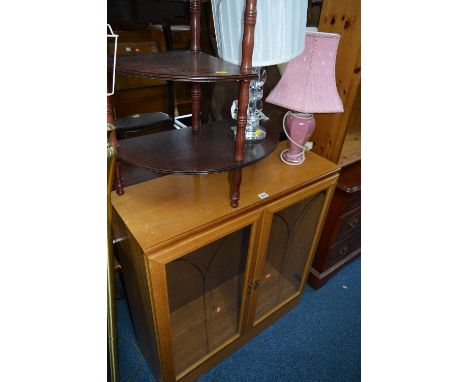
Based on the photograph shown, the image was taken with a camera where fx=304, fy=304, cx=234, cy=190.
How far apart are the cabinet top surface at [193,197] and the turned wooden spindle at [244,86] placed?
0.27 feet

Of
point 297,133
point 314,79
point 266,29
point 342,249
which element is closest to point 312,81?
point 314,79

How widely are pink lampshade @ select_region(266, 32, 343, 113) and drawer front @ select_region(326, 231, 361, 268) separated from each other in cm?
95

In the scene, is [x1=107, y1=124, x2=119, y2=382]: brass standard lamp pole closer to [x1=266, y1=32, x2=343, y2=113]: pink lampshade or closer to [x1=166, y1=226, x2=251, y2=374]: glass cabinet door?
[x1=166, y1=226, x2=251, y2=374]: glass cabinet door

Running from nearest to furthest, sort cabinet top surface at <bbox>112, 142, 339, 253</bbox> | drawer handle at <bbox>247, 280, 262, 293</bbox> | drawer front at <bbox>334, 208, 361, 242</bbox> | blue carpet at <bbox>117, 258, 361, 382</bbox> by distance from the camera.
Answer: cabinet top surface at <bbox>112, 142, 339, 253</bbox>
drawer handle at <bbox>247, 280, 262, 293</bbox>
blue carpet at <bbox>117, 258, 361, 382</bbox>
drawer front at <bbox>334, 208, 361, 242</bbox>

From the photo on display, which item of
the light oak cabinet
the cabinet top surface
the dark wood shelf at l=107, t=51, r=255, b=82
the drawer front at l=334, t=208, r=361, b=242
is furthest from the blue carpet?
the dark wood shelf at l=107, t=51, r=255, b=82

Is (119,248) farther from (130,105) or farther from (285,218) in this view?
(130,105)

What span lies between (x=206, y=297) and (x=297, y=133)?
78cm

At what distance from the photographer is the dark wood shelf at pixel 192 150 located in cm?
90

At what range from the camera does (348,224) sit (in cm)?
171

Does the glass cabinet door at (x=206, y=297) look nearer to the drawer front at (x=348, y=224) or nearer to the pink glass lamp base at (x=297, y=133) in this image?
the pink glass lamp base at (x=297, y=133)

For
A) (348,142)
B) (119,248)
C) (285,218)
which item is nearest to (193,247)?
(119,248)

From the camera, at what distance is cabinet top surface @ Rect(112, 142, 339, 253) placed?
0.88 meters

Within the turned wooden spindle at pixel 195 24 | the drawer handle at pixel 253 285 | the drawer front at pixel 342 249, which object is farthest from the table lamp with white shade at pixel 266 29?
the drawer front at pixel 342 249
